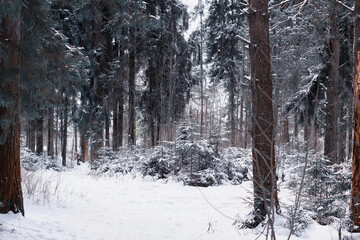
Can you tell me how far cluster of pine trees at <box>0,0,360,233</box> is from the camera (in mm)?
4066

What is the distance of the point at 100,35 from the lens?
14.2 m

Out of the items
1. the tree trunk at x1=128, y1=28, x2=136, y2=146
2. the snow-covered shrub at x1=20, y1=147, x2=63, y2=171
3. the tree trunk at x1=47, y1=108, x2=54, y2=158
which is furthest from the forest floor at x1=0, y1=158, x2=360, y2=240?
the tree trunk at x1=47, y1=108, x2=54, y2=158

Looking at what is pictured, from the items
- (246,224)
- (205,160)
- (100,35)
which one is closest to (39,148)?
(100,35)

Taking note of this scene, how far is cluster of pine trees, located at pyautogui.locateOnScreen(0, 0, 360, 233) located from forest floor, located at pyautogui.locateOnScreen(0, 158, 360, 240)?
0.43 m

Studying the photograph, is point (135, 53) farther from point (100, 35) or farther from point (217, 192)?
point (217, 192)

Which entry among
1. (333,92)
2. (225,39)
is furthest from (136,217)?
(225,39)

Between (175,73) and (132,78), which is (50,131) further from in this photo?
(175,73)

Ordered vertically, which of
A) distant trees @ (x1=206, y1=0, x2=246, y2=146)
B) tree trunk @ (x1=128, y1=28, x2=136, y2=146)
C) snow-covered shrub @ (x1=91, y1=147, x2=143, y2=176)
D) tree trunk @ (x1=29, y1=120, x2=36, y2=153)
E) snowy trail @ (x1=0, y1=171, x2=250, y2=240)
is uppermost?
distant trees @ (x1=206, y1=0, x2=246, y2=146)

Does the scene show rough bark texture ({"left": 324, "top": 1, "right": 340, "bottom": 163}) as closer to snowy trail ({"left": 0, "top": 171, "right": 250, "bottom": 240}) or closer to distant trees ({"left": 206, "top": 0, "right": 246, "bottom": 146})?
snowy trail ({"left": 0, "top": 171, "right": 250, "bottom": 240})

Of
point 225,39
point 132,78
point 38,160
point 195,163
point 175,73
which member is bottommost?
point 38,160

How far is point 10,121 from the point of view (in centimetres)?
405

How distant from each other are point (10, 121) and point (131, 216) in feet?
9.42

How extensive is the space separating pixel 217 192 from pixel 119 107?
8.08 meters

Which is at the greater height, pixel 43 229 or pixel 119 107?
pixel 119 107
